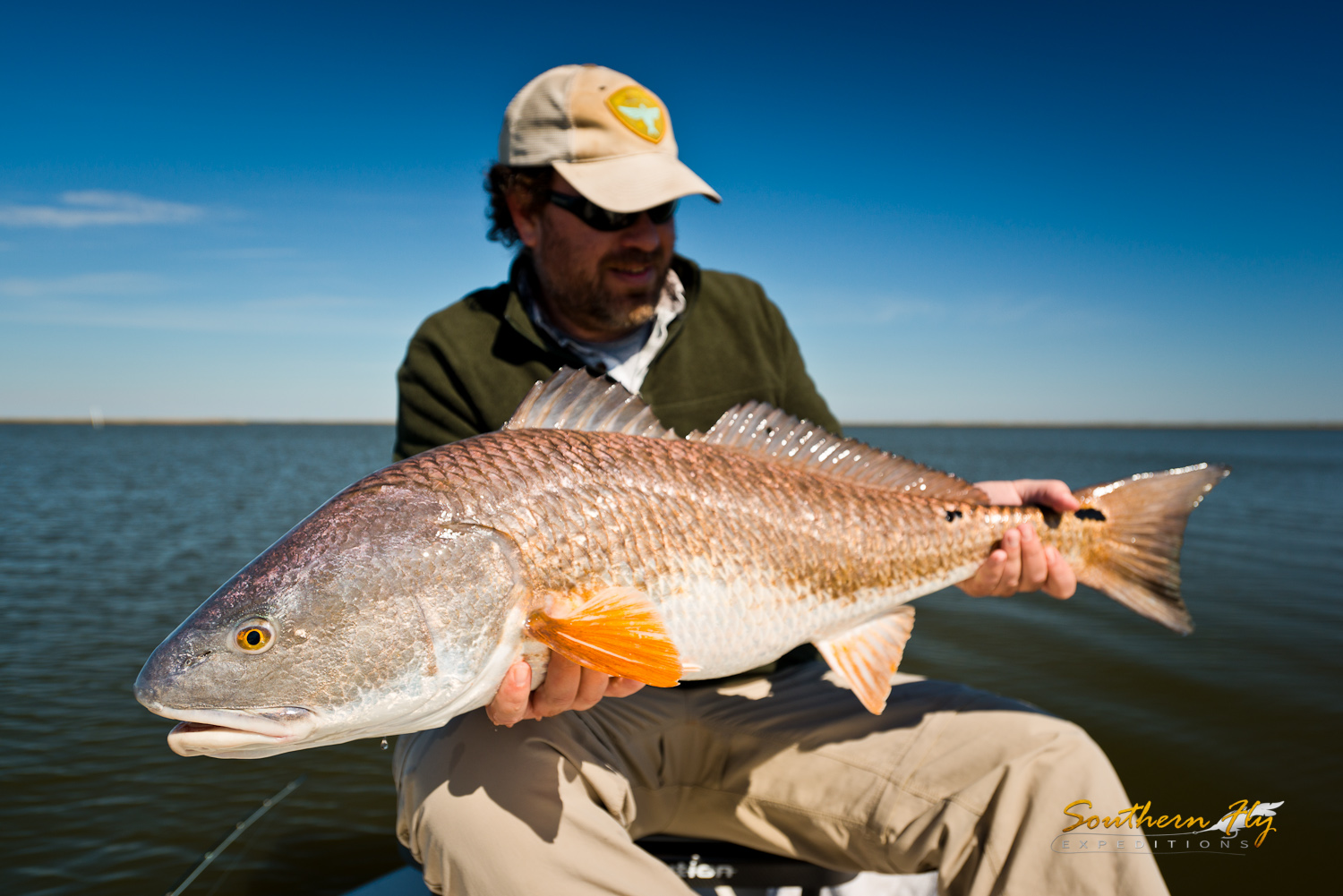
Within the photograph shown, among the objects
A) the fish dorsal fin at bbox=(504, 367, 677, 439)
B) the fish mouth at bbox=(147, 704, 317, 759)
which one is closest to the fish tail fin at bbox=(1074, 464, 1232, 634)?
the fish dorsal fin at bbox=(504, 367, 677, 439)

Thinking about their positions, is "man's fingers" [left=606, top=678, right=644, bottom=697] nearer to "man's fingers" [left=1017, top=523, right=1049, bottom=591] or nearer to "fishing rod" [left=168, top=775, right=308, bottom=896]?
"man's fingers" [left=1017, top=523, right=1049, bottom=591]

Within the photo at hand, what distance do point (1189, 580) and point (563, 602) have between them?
1322 centimetres

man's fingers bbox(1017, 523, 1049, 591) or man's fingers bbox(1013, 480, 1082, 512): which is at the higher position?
man's fingers bbox(1013, 480, 1082, 512)

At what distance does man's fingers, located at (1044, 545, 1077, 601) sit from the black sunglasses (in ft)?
7.83

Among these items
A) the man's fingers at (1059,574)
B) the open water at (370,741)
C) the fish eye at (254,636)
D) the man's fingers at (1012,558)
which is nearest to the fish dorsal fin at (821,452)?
the man's fingers at (1012,558)

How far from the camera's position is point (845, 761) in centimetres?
310

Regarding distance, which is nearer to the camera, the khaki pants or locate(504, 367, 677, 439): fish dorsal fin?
the khaki pants

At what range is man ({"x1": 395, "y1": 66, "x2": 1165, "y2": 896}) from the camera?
252 centimetres

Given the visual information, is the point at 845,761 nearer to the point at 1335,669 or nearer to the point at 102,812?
the point at 102,812

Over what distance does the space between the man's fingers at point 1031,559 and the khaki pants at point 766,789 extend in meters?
0.54

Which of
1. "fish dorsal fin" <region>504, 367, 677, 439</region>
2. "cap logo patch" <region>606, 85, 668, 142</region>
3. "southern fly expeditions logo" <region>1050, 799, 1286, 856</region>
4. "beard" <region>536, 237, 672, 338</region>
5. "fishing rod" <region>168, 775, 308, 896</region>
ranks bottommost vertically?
"fishing rod" <region>168, 775, 308, 896</region>

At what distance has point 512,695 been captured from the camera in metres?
2.32

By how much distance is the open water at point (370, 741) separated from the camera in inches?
195

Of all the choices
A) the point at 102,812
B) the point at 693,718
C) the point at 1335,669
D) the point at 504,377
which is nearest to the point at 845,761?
the point at 693,718
